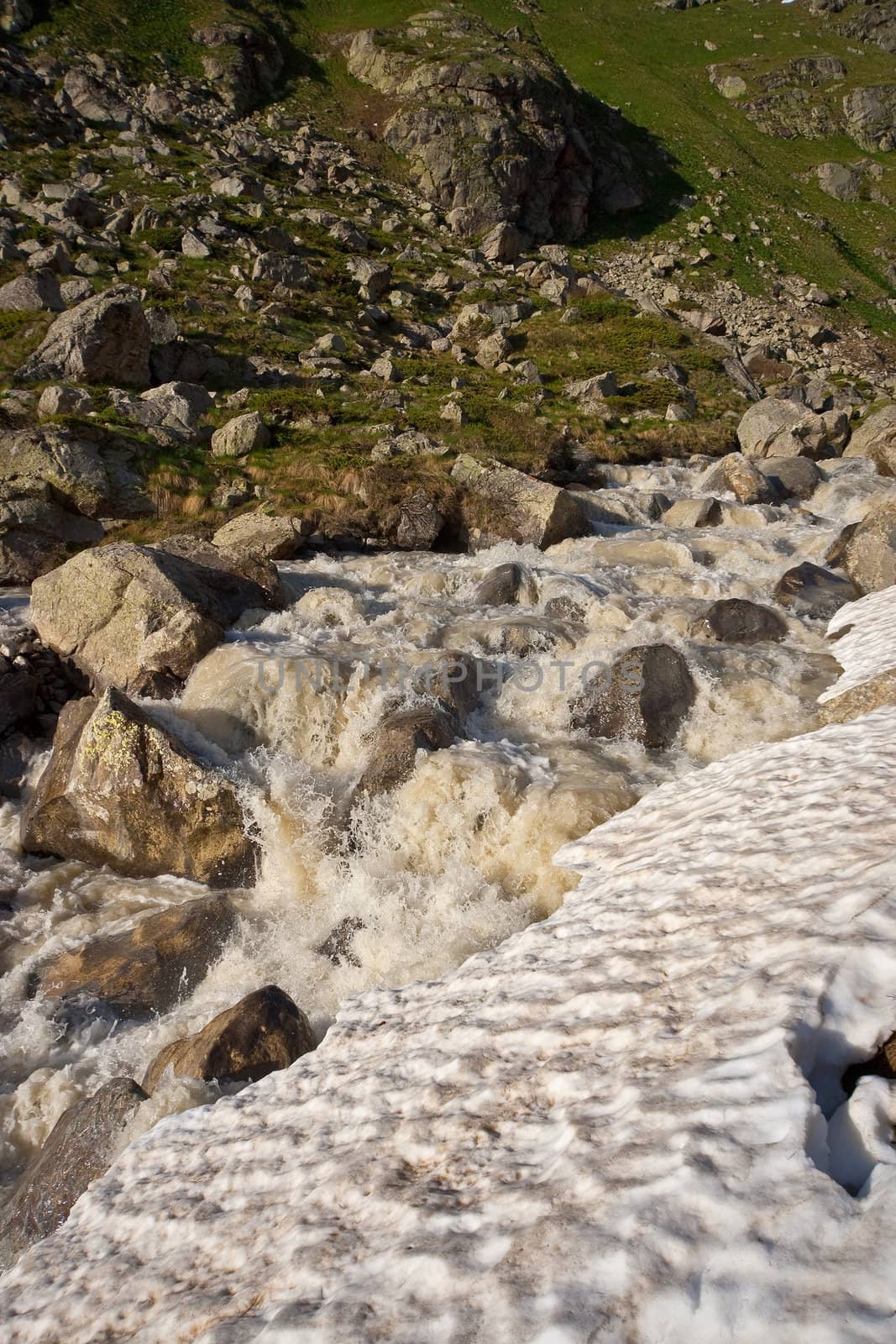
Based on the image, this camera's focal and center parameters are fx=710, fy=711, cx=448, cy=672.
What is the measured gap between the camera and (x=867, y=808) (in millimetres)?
5387

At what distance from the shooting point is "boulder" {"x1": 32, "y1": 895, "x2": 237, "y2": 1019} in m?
8.24

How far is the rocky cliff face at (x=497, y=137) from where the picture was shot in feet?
196

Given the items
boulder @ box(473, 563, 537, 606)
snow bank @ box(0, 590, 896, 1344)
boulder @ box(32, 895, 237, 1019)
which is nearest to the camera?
snow bank @ box(0, 590, 896, 1344)

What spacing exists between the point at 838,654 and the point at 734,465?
12613mm

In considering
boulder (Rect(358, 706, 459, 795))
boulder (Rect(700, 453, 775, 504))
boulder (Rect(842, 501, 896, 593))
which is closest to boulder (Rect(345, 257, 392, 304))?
boulder (Rect(700, 453, 775, 504))

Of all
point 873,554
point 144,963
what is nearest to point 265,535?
point 144,963

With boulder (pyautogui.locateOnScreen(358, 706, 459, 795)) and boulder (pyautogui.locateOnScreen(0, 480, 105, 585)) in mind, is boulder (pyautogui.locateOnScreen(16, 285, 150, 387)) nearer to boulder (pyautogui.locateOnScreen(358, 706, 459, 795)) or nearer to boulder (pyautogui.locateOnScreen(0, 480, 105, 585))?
boulder (pyautogui.locateOnScreen(0, 480, 105, 585))

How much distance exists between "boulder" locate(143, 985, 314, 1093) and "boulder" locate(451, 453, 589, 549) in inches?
592

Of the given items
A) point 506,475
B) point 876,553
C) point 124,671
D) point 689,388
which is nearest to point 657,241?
point 689,388

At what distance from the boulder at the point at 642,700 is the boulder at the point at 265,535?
9.41m

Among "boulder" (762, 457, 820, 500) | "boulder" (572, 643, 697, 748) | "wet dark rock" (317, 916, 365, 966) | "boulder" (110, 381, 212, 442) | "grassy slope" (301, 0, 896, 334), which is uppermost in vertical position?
"grassy slope" (301, 0, 896, 334)

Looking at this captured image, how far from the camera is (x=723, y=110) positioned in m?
80.7

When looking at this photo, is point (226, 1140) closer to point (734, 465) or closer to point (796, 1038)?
point (796, 1038)

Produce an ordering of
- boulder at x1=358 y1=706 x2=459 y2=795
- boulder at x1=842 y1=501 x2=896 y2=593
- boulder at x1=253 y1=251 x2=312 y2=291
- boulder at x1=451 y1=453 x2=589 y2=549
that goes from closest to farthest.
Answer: boulder at x1=358 y1=706 x2=459 y2=795 → boulder at x1=842 y1=501 x2=896 y2=593 → boulder at x1=451 y1=453 x2=589 y2=549 → boulder at x1=253 y1=251 x2=312 y2=291
